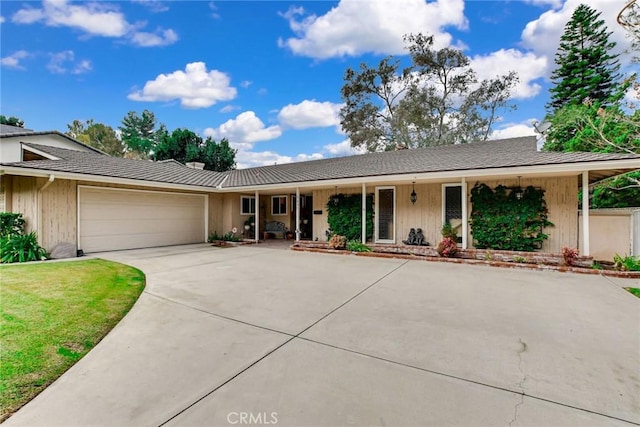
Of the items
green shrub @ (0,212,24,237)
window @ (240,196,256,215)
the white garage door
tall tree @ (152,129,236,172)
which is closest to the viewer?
green shrub @ (0,212,24,237)

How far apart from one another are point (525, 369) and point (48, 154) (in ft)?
47.7

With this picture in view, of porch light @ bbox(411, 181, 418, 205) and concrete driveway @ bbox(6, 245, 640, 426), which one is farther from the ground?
porch light @ bbox(411, 181, 418, 205)

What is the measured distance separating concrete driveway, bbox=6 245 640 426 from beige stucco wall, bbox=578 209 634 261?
13.7ft

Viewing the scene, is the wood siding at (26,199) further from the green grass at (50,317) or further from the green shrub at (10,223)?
the green grass at (50,317)

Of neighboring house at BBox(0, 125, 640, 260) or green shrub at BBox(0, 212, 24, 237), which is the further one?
neighboring house at BBox(0, 125, 640, 260)

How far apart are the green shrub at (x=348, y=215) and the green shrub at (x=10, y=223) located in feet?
31.9

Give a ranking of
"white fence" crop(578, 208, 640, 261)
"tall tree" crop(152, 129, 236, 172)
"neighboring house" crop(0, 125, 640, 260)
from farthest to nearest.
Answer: "tall tree" crop(152, 129, 236, 172) < "neighboring house" crop(0, 125, 640, 260) < "white fence" crop(578, 208, 640, 261)

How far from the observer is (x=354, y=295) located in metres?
4.94

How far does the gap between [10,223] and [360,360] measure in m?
10.5

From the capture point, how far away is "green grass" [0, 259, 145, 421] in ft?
8.18

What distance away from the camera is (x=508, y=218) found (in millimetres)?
8758

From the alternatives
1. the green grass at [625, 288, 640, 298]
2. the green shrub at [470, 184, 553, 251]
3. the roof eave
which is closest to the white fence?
the green shrub at [470, 184, 553, 251]

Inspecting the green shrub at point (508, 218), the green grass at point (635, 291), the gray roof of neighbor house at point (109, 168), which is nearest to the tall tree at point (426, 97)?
the green shrub at point (508, 218)

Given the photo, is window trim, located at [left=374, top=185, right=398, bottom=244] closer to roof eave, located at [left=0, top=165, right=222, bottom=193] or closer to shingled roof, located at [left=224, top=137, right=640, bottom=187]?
shingled roof, located at [left=224, top=137, right=640, bottom=187]
